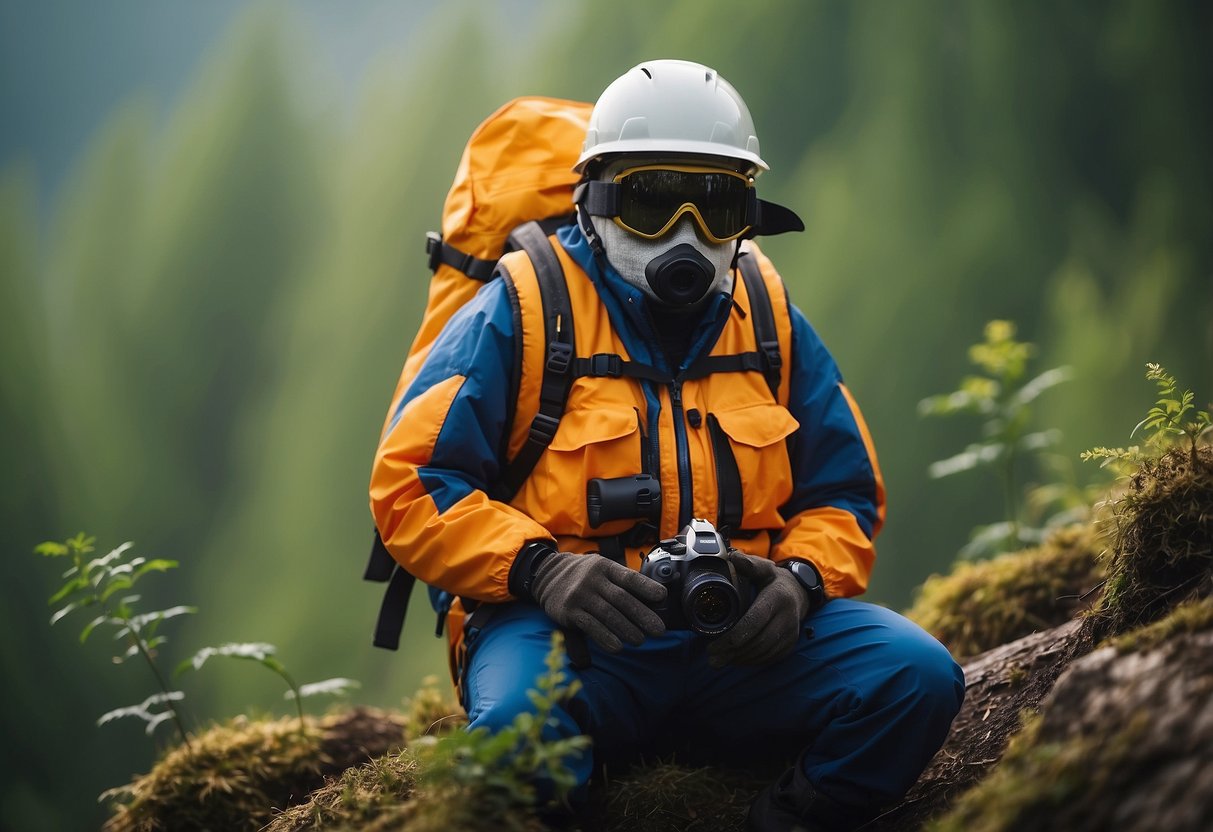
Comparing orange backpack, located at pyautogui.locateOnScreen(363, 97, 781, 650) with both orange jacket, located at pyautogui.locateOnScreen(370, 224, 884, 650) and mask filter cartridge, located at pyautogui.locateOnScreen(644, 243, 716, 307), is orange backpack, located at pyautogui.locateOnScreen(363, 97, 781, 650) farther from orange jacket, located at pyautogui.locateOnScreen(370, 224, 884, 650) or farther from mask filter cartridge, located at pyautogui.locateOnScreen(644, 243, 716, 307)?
mask filter cartridge, located at pyautogui.locateOnScreen(644, 243, 716, 307)

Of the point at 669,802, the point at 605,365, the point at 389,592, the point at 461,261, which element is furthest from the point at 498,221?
the point at 669,802

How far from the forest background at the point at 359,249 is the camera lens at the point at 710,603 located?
4051 mm

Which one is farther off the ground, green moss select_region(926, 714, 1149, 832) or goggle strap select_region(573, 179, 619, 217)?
goggle strap select_region(573, 179, 619, 217)

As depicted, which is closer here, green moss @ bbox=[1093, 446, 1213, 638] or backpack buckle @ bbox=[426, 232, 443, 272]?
green moss @ bbox=[1093, 446, 1213, 638]

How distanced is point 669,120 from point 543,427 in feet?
3.01

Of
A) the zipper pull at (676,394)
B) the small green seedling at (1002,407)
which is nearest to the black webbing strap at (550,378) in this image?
the zipper pull at (676,394)

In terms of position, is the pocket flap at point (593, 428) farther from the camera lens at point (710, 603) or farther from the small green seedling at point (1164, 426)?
the small green seedling at point (1164, 426)

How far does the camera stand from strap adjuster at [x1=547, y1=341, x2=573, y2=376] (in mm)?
2816

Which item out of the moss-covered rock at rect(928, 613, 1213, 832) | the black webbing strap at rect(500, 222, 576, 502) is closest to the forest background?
the black webbing strap at rect(500, 222, 576, 502)

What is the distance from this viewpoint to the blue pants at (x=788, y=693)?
2.55 m

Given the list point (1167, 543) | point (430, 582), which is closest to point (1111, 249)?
point (1167, 543)

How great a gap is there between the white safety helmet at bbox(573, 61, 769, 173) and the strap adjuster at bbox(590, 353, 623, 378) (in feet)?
1.87

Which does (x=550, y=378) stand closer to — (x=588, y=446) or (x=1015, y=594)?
(x=588, y=446)

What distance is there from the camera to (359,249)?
6375mm
